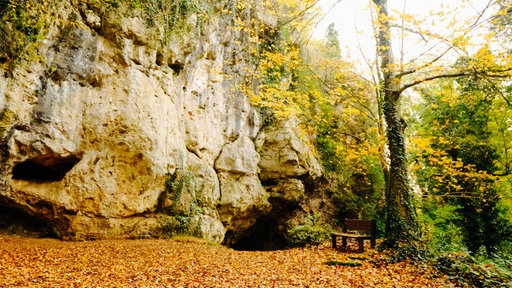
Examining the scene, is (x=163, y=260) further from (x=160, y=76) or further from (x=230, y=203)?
(x=160, y=76)

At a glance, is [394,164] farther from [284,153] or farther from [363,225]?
[284,153]

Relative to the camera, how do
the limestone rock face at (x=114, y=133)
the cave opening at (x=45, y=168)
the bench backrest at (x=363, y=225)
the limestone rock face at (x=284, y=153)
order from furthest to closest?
the limestone rock face at (x=284, y=153) < the bench backrest at (x=363, y=225) < the cave opening at (x=45, y=168) < the limestone rock face at (x=114, y=133)

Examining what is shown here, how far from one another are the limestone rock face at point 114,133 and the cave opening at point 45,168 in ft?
0.09

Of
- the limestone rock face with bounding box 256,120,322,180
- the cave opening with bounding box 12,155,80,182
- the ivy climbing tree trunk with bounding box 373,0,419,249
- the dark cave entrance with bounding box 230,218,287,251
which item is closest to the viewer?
the cave opening with bounding box 12,155,80,182

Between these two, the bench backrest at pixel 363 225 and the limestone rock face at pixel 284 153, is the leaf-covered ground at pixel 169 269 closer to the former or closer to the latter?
the bench backrest at pixel 363 225

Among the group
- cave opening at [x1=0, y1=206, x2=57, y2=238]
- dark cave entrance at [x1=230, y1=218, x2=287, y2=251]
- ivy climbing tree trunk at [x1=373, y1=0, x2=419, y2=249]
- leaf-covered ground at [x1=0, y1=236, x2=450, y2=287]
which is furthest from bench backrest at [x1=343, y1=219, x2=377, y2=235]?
cave opening at [x1=0, y1=206, x2=57, y2=238]

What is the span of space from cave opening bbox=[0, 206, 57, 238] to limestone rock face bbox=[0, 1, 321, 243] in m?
0.50

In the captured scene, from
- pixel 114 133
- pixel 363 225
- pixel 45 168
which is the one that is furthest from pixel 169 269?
pixel 363 225

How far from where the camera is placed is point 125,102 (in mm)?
8883

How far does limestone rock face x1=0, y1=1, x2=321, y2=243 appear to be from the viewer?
7426 millimetres

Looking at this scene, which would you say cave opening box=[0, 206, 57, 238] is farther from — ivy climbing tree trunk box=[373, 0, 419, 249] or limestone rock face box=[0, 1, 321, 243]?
ivy climbing tree trunk box=[373, 0, 419, 249]

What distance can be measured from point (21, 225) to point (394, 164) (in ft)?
36.3

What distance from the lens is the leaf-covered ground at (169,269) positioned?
4.71 m

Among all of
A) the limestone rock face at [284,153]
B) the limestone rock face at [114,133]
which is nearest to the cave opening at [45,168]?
the limestone rock face at [114,133]
